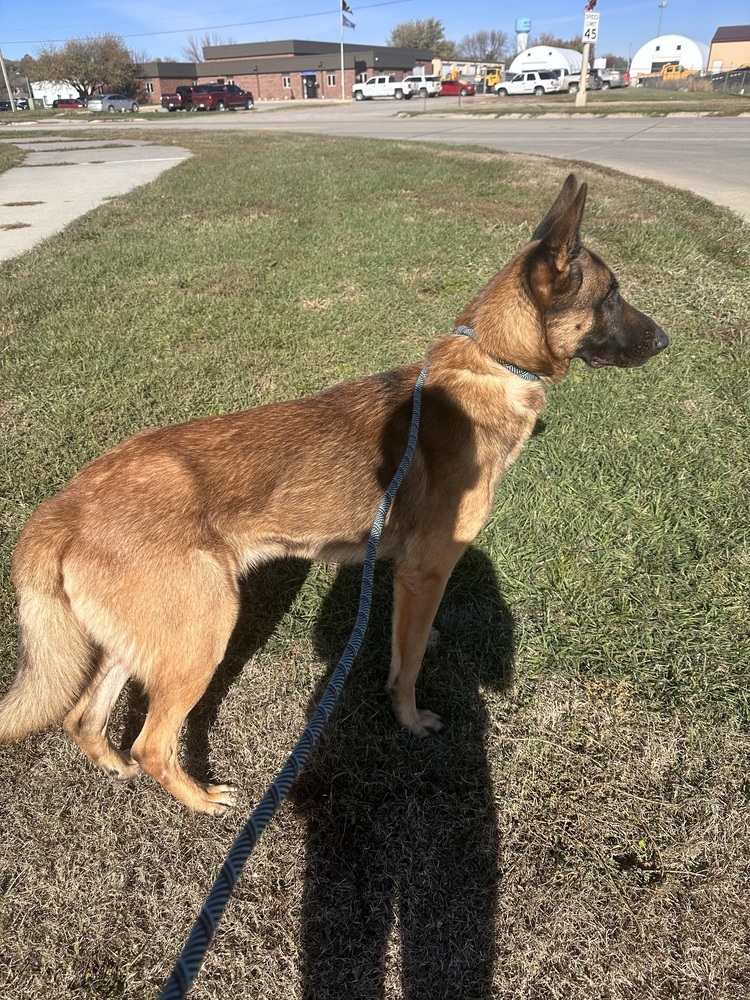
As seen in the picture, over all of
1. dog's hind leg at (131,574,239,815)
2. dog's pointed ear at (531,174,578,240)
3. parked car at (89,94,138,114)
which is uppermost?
parked car at (89,94,138,114)

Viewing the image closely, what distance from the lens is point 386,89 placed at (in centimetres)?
5619

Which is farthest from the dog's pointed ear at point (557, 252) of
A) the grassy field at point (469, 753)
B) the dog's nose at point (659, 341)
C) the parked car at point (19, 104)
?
the parked car at point (19, 104)

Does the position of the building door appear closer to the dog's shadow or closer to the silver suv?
the silver suv

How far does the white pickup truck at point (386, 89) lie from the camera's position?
54.6 metres

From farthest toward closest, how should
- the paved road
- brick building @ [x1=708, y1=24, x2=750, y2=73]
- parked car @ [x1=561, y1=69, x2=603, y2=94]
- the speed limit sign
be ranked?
brick building @ [x1=708, y1=24, x2=750, y2=73], parked car @ [x1=561, y1=69, x2=603, y2=94], the speed limit sign, the paved road

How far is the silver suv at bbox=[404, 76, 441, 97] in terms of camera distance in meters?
53.8

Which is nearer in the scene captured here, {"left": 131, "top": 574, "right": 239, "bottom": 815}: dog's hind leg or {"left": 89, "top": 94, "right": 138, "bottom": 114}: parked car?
{"left": 131, "top": 574, "right": 239, "bottom": 815}: dog's hind leg

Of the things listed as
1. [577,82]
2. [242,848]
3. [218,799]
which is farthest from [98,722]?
[577,82]

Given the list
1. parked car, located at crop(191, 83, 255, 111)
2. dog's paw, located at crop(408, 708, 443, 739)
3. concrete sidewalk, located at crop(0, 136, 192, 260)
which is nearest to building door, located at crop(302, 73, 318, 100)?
parked car, located at crop(191, 83, 255, 111)

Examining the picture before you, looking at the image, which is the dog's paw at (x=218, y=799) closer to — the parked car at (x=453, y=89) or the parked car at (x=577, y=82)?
the parked car at (x=577, y=82)

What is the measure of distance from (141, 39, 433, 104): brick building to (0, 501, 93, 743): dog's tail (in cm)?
8529

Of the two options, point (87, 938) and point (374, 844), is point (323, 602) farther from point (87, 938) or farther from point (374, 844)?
point (87, 938)

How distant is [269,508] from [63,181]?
16.1m

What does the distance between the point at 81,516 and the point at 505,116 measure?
37118mm
